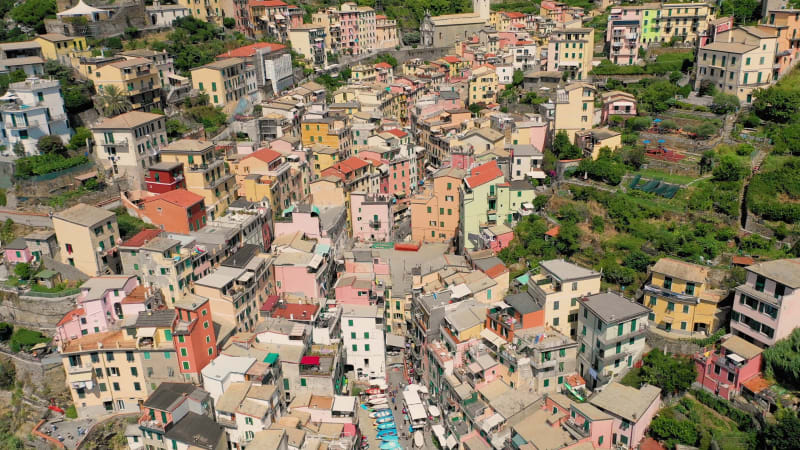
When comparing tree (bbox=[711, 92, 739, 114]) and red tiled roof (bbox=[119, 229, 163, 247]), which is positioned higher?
tree (bbox=[711, 92, 739, 114])

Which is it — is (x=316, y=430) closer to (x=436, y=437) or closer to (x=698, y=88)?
(x=436, y=437)

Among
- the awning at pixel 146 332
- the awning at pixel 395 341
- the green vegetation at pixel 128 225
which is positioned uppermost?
the green vegetation at pixel 128 225

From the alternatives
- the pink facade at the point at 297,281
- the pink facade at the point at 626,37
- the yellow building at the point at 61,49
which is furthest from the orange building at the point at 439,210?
the yellow building at the point at 61,49

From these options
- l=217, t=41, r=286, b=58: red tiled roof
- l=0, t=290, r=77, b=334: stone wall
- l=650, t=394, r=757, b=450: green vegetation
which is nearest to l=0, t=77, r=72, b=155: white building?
l=0, t=290, r=77, b=334: stone wall

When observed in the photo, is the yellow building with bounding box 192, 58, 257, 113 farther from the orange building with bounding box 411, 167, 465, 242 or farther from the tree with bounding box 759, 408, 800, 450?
the tree with bounding box 759, 408, 800, 450

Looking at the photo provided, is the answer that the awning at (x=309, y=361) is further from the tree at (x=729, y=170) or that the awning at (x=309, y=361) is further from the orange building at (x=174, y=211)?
the tree at (x=729, y=170)
